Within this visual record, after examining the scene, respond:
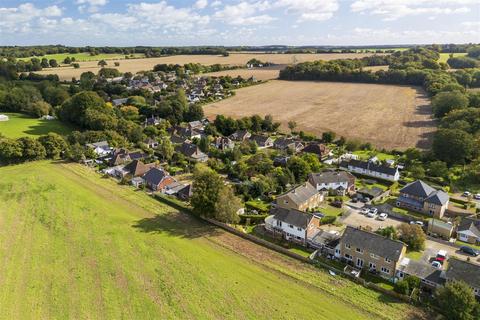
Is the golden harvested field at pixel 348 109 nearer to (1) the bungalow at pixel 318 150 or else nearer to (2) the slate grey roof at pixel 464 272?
(1) the bungalow at pixel 318 150

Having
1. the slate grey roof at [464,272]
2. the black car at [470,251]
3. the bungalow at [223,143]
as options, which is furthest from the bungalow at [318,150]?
the slate grey roof at [464,272]

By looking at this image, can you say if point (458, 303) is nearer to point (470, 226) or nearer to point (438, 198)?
point (470, 226)

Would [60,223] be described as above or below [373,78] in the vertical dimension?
below

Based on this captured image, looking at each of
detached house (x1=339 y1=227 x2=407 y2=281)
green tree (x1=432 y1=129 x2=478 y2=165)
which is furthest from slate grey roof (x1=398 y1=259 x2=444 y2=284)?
green tree (x1=432 y1=129 x2=478 y2=165)

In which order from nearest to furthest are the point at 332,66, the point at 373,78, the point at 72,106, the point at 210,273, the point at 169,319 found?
the point at 169,319, the point at 210,273, the point at 72,106, the point at 373,78, the point at 332,66

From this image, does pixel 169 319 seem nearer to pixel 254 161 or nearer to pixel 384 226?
pixel 384 226

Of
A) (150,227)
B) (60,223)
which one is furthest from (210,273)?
(60,223)

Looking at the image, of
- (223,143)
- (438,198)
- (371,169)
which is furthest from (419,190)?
(223,143)
